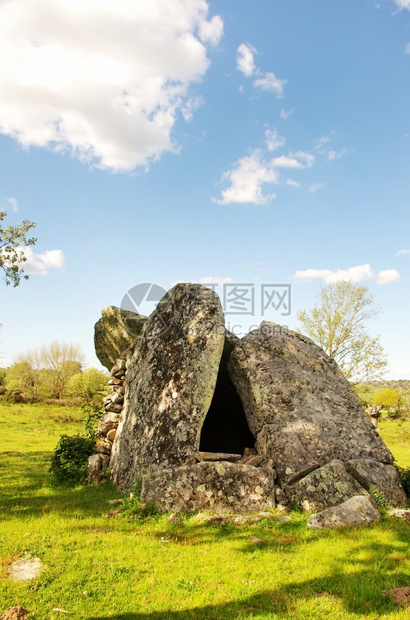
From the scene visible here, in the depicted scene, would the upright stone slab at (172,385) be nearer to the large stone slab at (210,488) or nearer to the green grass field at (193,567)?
the large stone slab at (210,488)

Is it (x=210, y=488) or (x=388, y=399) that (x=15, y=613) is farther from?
(x=388, y=399)

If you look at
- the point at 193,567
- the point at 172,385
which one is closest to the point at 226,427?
the point at 172,385

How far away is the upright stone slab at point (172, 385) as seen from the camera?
412 inches

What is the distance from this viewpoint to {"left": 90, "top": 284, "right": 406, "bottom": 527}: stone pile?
9359 mm

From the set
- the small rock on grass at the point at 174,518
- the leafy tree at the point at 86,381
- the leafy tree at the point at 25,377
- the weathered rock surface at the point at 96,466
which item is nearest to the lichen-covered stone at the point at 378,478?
the small rock on grass at the point at 174,518

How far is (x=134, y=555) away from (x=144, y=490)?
7.55ft

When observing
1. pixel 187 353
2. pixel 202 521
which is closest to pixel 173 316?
pixel 187 353

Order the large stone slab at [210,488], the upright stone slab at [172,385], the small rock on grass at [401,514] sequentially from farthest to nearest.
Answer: the upright stone slab at [172,385]
the large stone slab at [210,488]
the small rock on grass at [401,514]

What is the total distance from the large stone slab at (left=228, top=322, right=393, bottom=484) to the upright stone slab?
1311 millimetres

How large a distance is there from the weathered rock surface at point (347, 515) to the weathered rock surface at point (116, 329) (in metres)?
9.93

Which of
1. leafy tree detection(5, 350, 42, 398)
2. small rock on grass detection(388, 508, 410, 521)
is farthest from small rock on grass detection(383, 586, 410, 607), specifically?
leafy tree detection(5, 350, 42, 398)

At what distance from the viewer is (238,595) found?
18.7ft

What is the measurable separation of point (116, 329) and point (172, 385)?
665 cm

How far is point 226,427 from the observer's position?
52.6 ft
